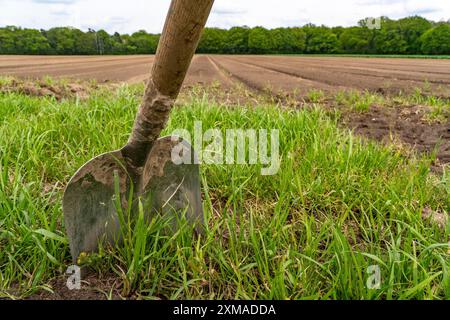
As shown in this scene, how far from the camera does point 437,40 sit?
31.5 metres

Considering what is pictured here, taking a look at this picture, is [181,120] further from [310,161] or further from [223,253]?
[223,253]

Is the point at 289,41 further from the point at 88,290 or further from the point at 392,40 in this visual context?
the point at 88,290

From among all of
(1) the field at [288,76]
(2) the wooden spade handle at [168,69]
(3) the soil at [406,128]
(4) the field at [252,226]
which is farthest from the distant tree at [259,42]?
(2) the wooden spade handle at [168,69]

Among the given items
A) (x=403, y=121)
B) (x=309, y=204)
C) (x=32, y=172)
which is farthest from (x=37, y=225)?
(x=403, y=121)

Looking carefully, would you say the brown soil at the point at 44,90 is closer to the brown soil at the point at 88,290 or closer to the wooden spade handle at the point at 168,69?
the wooden spade handle at the point at 168,69

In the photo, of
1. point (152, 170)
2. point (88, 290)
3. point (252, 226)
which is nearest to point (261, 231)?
point (252, 226)

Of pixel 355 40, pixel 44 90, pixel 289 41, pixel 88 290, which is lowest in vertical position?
pixel 88 290

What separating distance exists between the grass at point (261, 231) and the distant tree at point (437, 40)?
36137 millimetres

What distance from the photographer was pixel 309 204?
171 centimetres

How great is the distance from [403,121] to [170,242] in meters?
3.29

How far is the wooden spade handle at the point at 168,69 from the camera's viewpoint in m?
0.97

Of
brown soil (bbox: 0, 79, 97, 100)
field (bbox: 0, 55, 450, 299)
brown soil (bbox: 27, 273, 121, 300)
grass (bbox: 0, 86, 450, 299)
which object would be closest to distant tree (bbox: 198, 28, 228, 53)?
brown soil (bbox: 0, 79, 97, 100)

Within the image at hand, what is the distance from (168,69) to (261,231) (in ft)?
2.52

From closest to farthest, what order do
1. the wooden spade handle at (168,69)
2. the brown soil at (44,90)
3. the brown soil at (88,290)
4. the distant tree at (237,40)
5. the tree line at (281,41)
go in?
the wooden spade handle at (168,69) → the brown soil at (88,290) → the brown soil at (44,90) → the tree line at (281,41) → the distant tree at (237,40)
